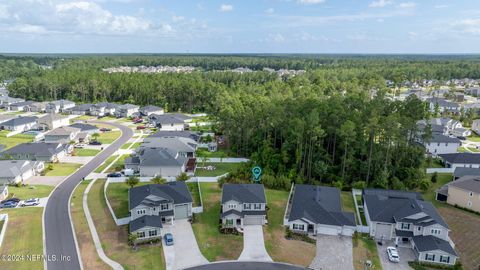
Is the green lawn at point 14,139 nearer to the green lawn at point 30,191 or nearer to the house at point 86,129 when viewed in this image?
the house at point 86,129

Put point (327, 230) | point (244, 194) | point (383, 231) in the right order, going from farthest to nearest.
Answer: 1. point (244, 194)
2. point (327, 230)
3. point (383, 231)

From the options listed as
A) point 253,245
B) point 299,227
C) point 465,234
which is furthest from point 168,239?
point 465,234

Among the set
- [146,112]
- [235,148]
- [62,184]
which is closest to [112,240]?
[62,184]

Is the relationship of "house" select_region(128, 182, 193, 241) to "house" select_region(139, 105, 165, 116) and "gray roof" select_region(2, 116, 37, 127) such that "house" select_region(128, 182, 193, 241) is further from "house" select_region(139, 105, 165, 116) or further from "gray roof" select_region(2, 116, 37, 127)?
"house" select_region(139, 105, 165, 116)

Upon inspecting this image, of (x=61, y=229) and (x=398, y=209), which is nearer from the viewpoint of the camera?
(x=61, y=229)

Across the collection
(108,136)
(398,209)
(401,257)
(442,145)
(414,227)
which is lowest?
(401,257)

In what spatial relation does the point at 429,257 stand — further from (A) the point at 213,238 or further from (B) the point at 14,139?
(B) the point at 14,139
